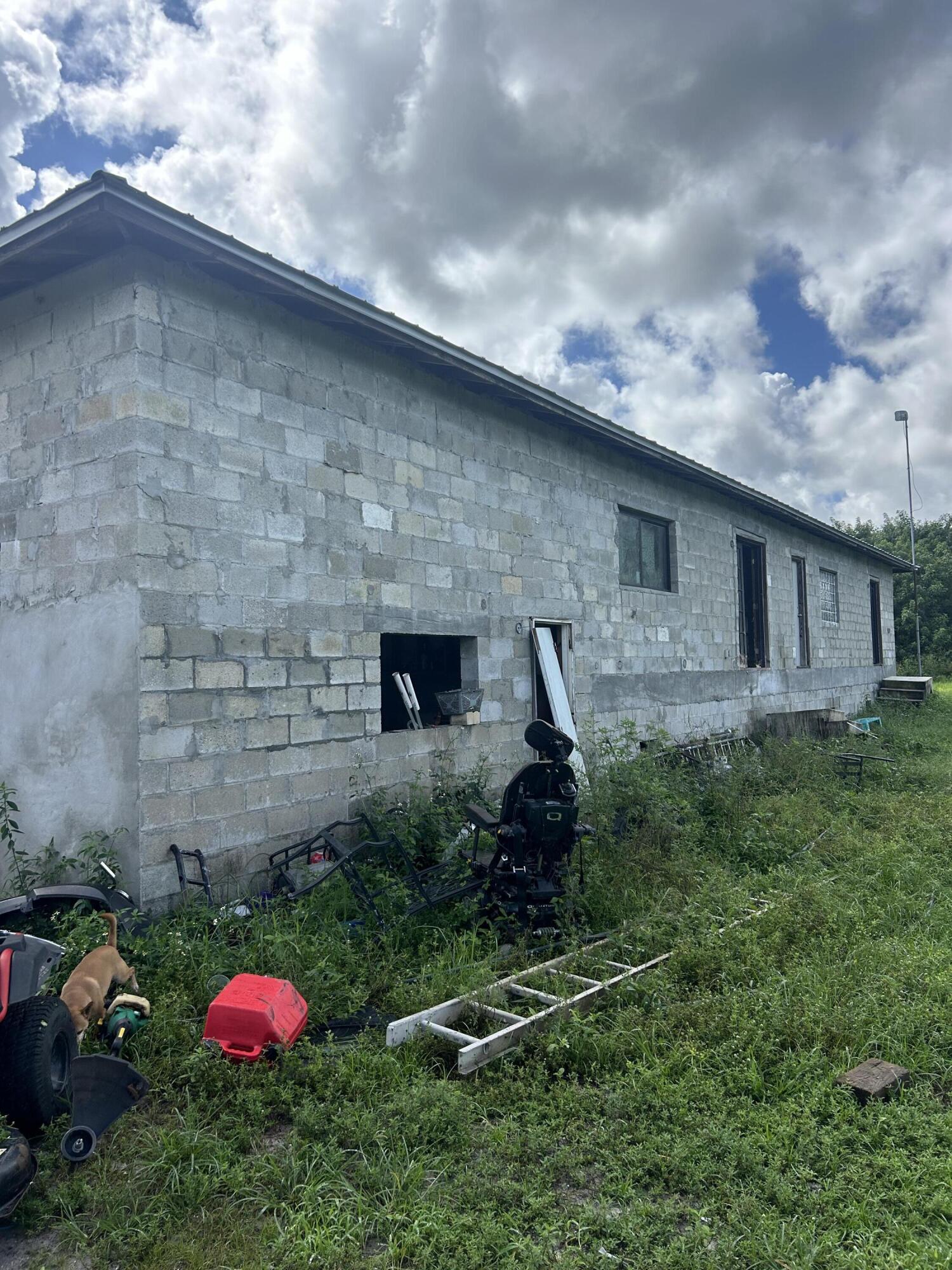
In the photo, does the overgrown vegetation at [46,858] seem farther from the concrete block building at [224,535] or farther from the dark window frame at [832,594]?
the dark window frame at [832,594]

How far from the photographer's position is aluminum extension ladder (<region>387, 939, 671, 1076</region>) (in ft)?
13.0

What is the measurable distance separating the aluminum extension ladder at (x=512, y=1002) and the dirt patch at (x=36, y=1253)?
1564mm

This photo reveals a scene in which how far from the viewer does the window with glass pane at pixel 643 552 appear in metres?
10.9

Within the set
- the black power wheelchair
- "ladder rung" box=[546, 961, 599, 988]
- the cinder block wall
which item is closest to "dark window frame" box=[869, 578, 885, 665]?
the cinder block wall

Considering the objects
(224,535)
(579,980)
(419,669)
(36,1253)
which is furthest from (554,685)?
(36,1253)

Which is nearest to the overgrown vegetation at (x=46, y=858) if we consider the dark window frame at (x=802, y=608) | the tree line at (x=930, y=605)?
the dark window frame at (x=802, y=608)

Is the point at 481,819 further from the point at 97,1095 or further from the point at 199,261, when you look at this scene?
the point at 199,261

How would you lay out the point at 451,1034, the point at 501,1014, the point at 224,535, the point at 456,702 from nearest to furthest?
the point at 451,1034
the point at 501,1014
the point at 224,535
the point at 456,702

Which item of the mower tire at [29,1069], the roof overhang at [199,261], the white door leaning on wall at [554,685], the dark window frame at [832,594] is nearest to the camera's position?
the mower tire at [29,1069]

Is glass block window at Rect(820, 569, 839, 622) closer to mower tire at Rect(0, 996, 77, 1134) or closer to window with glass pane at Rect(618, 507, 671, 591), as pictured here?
window with glass pane at Rect(618, 507, 671, 591)

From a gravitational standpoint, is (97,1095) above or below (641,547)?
below

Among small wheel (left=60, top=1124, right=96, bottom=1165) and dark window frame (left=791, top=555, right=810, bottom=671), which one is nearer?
small wheel (left=60, top=1124, right=96, bottom=1165)

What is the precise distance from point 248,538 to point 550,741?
104 inches

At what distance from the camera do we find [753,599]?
587 inches
